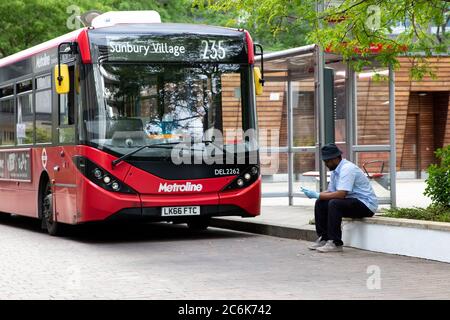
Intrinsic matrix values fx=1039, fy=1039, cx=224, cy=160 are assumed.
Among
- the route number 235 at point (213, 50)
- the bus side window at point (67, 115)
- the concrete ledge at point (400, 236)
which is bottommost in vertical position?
Result: the concrete ledge at point (400, 236)

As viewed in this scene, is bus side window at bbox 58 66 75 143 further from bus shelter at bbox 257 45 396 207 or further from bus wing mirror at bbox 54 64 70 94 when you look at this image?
bus shelter at bbox 257 45 396 207

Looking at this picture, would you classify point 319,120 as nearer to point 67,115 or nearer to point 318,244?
point 318,244

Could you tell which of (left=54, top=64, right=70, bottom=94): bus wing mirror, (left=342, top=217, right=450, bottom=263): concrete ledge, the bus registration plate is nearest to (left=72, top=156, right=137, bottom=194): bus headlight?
the bus registration plate

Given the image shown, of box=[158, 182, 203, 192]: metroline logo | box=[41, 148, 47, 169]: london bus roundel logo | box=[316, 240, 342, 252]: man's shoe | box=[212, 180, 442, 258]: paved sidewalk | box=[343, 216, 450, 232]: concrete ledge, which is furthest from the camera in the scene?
box=[41, 148, 47, 169]: london bus roundel logo

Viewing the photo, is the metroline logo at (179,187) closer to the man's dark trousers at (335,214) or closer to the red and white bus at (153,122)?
the red and white bus at (153,122)

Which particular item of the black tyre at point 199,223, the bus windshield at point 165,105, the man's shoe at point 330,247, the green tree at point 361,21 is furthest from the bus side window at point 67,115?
the man's shoe at point 330,247

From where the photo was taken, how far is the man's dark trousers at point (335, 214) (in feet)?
42.3

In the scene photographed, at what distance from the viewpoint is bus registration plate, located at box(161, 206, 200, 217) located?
573 inches

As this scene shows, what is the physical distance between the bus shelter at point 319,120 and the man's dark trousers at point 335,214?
2.00 metres

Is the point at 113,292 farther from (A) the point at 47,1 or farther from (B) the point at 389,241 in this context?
(A) the point at 47,1

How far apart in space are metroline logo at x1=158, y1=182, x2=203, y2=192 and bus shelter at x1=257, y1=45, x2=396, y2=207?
6.61ft

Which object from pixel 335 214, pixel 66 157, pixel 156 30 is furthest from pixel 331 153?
pixel 66 157

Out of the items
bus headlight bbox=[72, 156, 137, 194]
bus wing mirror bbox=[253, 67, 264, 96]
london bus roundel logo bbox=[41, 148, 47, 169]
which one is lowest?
bus headlight bbox=[72, 156, 137, 194]
